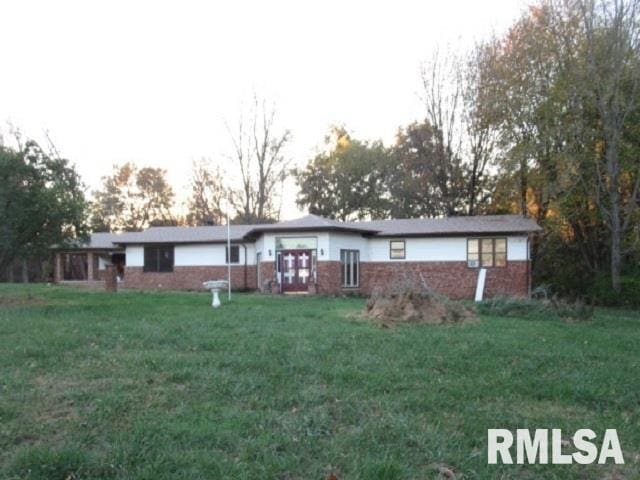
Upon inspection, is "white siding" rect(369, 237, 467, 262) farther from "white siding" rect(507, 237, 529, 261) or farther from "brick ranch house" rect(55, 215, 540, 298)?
"white siding" rect(507, 237, 529, 261)

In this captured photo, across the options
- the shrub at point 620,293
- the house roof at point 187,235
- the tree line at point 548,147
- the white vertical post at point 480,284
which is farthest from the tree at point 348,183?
the shrub at point 620,293

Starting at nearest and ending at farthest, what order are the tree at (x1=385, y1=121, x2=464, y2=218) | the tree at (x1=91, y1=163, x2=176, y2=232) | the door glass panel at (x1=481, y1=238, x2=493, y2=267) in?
the door glass panel at (x1=481, y1=238, x2=493, y2=267)
the tree at (x1=385, y1=121, x2=464, y2=218)
the tree at (x1=91, y1=163, x2=176, y2=232)

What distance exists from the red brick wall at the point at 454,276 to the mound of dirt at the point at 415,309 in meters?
10.3

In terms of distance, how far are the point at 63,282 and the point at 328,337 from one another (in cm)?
2875

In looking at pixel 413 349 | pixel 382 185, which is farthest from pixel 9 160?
pixel 382 185

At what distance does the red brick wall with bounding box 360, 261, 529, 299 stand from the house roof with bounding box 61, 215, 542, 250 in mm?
1481

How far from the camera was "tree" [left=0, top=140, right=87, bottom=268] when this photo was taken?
15977 millimetres

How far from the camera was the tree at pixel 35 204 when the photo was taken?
1598cm

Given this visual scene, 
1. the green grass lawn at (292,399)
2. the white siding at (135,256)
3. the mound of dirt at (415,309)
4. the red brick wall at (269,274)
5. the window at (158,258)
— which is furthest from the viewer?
the white siding at (135,256)

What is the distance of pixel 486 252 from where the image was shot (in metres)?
24.7

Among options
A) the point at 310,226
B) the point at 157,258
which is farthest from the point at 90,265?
the point at 310,226

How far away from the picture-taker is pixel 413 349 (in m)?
8.84

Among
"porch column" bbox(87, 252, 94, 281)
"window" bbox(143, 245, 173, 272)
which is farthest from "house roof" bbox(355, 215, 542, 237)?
"porch column" bbox(87, 252, 94, 281)

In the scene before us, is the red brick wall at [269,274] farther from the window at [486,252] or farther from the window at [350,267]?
the window at [486,252]
